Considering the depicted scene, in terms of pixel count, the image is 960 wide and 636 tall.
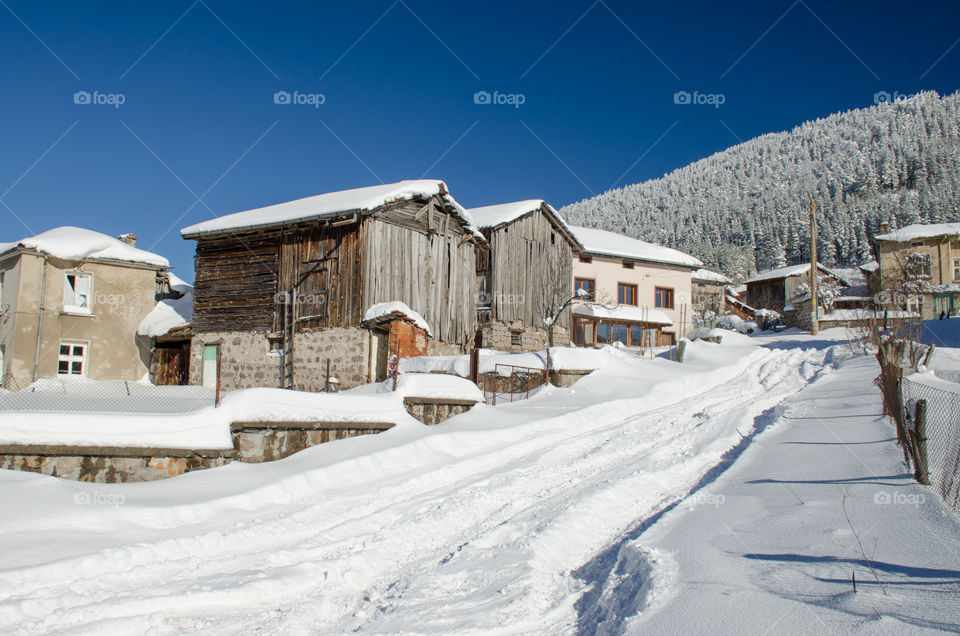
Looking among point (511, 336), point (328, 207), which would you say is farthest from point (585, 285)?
point (328, 207)

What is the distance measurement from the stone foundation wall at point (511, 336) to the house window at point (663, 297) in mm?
11790

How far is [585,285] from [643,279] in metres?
4.52

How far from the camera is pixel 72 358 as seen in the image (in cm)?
2262

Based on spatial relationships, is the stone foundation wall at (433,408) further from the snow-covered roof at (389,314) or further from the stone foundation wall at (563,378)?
the snow-covered roof at (389,314)

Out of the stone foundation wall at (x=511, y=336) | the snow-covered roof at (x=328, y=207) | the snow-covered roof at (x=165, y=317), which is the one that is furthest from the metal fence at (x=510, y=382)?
the snow-covered roof at (x=165, y=317)

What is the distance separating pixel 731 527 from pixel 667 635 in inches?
104

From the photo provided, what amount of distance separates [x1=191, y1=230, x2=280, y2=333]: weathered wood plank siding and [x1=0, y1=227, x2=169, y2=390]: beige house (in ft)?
11.0

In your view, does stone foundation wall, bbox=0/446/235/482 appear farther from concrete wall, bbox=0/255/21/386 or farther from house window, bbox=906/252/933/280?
house window, bbox=906/252/933/280

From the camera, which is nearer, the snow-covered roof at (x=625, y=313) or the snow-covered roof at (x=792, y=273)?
the snow-covered roof at (x=625, y=313)

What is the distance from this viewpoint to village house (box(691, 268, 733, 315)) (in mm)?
51188

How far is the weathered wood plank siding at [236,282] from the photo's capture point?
2142cm

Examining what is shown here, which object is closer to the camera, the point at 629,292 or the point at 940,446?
the point at 940,446

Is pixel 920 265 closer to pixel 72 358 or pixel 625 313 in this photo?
pixel 625 313

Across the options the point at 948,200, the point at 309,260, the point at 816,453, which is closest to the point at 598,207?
the point at 948,200
